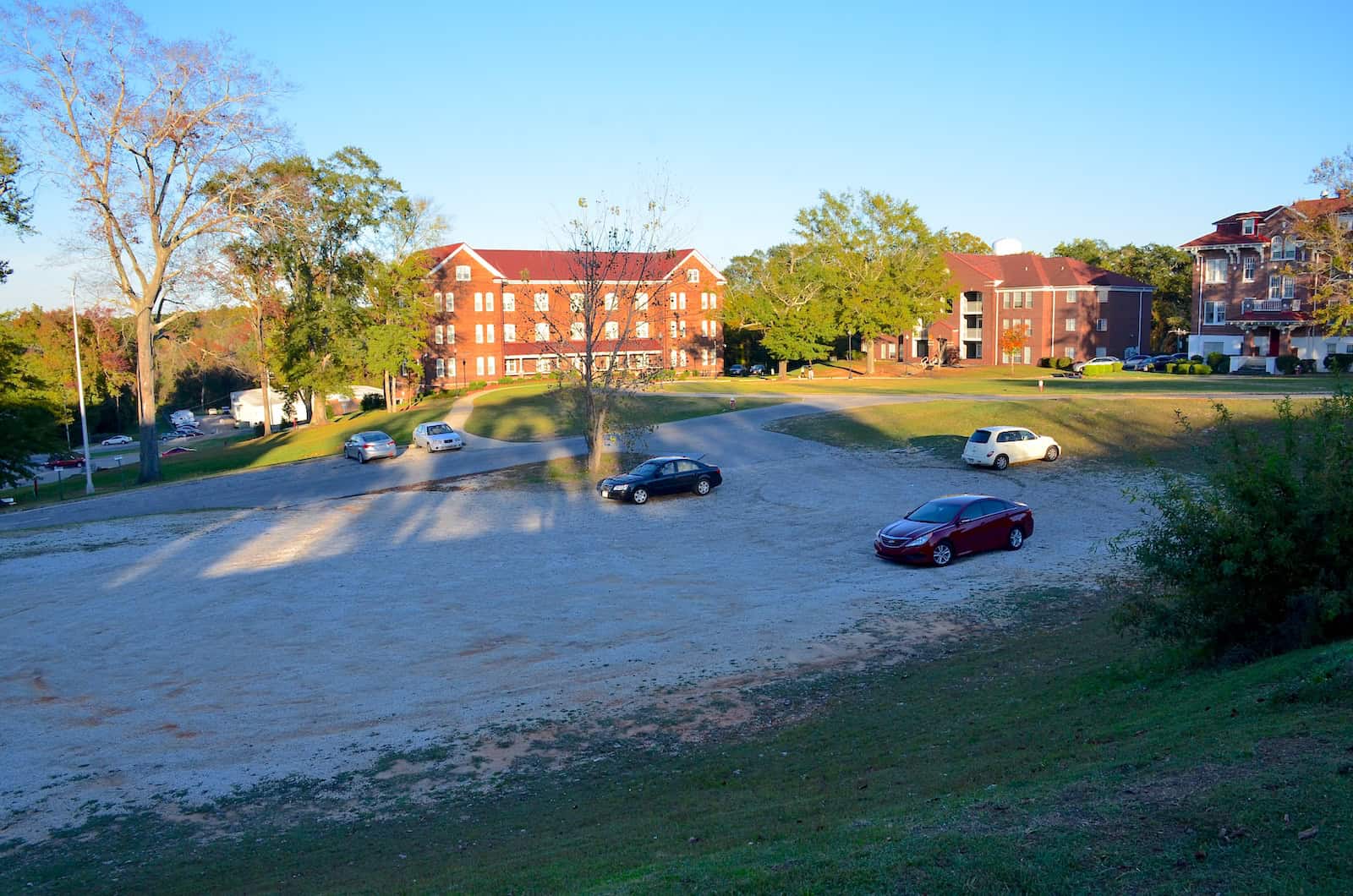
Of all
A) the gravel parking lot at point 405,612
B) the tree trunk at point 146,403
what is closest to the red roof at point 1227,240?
the gravel parking lot at point 405,612

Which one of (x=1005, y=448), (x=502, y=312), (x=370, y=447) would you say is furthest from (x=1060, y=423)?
(x=502, y=312)

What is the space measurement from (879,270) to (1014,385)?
888 inches

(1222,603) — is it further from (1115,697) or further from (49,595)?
(49,595)

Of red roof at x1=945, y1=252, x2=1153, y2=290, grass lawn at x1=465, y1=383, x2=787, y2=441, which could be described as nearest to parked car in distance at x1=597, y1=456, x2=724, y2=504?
grass lawn at x1=465, y1=383, x2=787, y2=441

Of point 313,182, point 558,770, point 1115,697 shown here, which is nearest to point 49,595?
point 558,770

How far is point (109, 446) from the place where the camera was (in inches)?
3642

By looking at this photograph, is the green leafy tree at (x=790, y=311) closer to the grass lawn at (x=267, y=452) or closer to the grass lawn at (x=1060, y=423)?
the grass lawn at (x=267, y=452)

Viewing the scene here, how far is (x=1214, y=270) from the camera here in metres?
73.5

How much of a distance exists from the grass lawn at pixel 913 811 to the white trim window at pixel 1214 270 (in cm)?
7018

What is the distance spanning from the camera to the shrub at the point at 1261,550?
11.1 metres

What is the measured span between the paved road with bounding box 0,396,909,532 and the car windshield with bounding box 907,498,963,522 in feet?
53.6

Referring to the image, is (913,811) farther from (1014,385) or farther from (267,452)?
(1014,385)

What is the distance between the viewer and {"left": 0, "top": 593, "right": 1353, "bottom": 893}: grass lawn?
20.3 ft

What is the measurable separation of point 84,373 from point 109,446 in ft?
28.4
